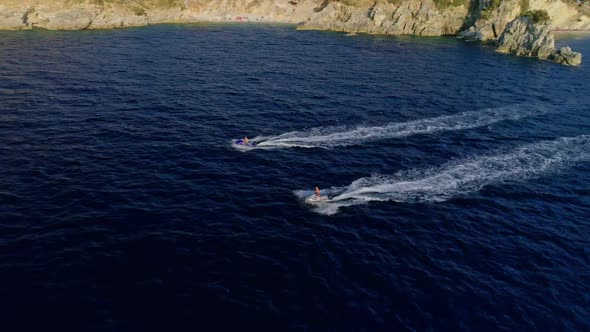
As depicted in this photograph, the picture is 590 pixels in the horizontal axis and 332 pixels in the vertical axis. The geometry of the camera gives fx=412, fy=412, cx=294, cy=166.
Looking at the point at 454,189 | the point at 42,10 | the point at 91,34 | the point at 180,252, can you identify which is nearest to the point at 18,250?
the point at 180,252

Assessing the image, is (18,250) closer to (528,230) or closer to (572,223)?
(528,230)

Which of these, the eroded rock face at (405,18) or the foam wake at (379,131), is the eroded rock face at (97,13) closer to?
the eroded rock face at (405,18)

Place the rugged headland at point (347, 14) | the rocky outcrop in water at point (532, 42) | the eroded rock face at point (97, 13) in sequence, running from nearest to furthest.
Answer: the rocky outcrop in water at point (532, 42), the eroded rock face at point (97, 13), the rugged headland at point (347, 14)

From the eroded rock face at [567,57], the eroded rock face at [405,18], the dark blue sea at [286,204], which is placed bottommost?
the dark blue sea at [286,204]

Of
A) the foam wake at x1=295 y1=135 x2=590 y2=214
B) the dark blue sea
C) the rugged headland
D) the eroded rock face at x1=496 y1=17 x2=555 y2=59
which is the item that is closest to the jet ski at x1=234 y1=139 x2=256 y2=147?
the dark blue sea

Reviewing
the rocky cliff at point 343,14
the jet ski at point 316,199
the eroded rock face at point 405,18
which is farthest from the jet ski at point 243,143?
the eroded rock face at point 405,18

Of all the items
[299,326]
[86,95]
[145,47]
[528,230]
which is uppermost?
[145,47]
